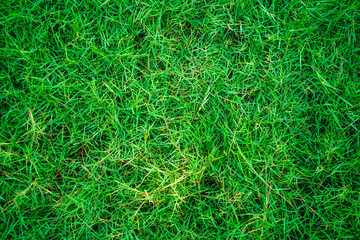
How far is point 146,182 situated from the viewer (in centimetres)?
182

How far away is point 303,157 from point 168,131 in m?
0.97

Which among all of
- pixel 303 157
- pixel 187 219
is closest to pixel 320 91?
pixel 303 157

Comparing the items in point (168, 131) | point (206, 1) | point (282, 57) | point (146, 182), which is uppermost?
point (206, 1)

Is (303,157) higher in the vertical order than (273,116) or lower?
lower

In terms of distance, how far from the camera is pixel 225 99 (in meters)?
1.86

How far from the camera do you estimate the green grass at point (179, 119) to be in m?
1.81

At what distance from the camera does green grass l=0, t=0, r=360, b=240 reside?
1807mm

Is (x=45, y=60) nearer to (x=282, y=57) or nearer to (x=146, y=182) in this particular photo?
(x=146, y=182)

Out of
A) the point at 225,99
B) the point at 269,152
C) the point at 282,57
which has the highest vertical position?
the point at 282,57

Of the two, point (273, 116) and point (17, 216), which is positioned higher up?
point (273, 116)

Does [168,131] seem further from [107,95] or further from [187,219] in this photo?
[187,219]

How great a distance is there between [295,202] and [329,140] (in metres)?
0.50

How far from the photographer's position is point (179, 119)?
186 cm

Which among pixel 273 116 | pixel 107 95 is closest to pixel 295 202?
pixel 273 116
